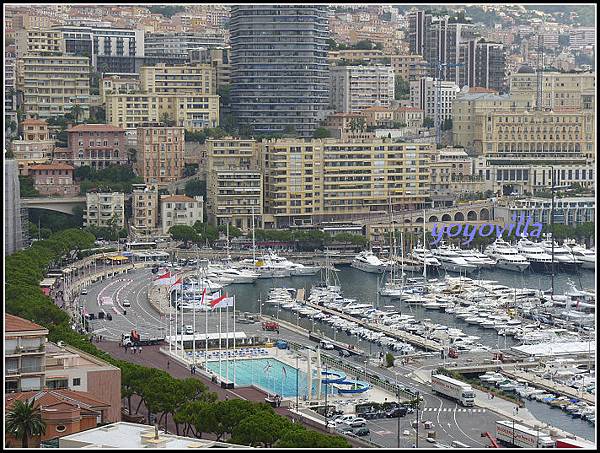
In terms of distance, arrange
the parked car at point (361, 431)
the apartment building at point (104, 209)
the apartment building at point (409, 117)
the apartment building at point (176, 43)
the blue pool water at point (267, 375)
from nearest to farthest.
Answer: the parked car at point (361, 431), the blue pool water at point (267, 375), the apartment building at point (104, 209), the apartment building at point (409, 117), the apartment building at point (176, 43)

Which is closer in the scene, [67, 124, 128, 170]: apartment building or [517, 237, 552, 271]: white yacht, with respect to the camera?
[517, 237, 552, 271]: white yacht

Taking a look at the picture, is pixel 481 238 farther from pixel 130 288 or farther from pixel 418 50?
pixel 418 50

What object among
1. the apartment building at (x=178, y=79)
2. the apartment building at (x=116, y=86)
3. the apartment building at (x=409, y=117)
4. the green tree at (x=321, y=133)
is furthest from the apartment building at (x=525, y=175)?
the apartment building at (x=116, y=86)

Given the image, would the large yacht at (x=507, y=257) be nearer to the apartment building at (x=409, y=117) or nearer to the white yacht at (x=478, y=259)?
the white yacht at (x=478, y=259)

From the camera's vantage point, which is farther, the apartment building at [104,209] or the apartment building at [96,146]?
the apartment building at [96,146]

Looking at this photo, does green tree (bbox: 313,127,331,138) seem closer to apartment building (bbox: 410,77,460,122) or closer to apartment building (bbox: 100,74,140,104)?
apartment building (bbox: 100,74,140,104)

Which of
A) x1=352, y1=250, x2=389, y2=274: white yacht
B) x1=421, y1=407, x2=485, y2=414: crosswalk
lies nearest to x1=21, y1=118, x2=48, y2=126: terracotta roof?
x1=352, y1=250, x2=389, y2=274: white yacht

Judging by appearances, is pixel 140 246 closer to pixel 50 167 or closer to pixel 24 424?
pixel 50 167
